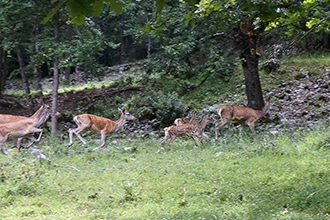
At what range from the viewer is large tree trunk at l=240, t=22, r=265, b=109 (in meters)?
14.3

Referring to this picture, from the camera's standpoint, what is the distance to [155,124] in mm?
17203

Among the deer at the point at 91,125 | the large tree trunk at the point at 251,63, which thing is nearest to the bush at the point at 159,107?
the large tree trunk at the point at 251,63

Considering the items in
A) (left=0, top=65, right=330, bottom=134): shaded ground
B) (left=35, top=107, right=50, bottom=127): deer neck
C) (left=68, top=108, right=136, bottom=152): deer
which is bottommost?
(left=0, top=65, right=330, bottom=134): shaded ground

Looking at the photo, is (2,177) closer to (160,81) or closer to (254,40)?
(254,40)

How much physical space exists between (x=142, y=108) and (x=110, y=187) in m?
10.4

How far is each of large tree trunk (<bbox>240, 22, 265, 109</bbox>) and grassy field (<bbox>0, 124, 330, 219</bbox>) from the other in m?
3.47

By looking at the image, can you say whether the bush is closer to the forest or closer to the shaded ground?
the forest

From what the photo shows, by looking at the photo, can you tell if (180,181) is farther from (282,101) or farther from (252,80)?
(282,101)

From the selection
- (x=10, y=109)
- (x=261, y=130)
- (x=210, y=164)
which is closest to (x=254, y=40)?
(x=261, y=130)

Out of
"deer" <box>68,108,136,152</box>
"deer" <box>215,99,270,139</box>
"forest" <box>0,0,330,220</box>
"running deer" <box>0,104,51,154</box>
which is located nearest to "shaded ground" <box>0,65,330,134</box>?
"forest" <box>0,0,330,220</box>

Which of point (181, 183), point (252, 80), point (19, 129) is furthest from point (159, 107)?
point (181, 183)

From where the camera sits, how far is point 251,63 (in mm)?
15336

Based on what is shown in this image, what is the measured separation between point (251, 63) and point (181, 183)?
8.08m

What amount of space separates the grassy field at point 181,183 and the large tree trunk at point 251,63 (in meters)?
3.47
